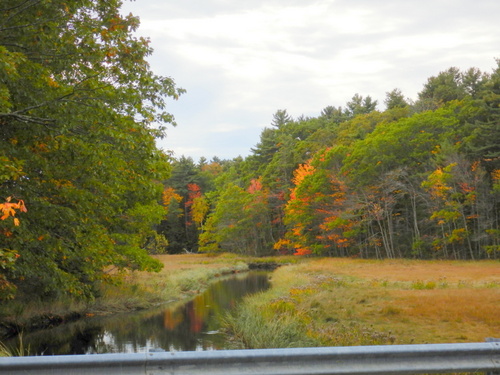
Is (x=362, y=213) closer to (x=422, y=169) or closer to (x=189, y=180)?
(x=422, y=169)

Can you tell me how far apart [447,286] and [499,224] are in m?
23.5

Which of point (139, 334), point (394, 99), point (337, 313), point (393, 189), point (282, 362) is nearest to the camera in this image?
point (282, 362)

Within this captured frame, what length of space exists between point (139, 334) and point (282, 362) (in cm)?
1360

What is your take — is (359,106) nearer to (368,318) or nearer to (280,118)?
(280,118)

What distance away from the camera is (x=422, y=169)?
152 ft

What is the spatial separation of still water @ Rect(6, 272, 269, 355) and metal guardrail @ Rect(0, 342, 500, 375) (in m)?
8.83

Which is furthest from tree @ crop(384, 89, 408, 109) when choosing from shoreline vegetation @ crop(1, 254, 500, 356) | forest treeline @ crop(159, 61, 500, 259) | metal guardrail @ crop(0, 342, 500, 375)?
metal guardrail @ crop(0, 342, 500, 375)

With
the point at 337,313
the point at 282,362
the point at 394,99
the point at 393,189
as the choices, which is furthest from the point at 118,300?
the point at 394,99

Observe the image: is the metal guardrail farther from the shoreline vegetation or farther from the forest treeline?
the forest treeline

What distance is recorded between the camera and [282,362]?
10.2 feet

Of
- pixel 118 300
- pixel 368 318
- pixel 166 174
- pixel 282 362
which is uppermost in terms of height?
pixel 166 174

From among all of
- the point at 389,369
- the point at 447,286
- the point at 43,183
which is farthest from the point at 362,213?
the point at 389,369

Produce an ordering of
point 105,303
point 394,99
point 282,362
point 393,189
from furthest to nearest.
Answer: point 394,99
point 393,189
point 105,303
point 282,362

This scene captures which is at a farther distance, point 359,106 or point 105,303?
point 359,106
